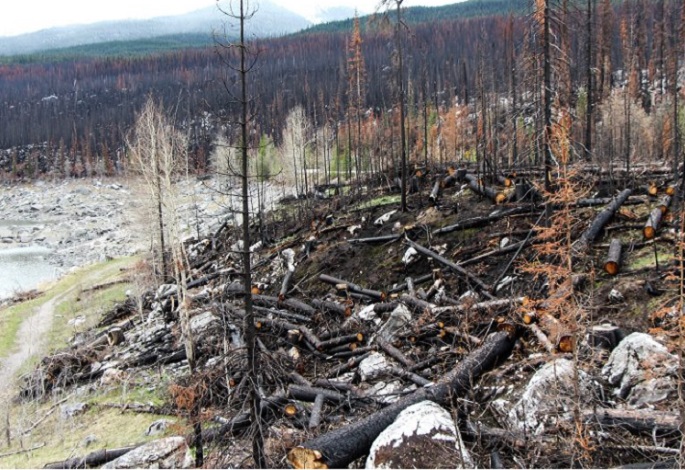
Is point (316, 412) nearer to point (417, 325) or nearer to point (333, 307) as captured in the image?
point (417, 325)

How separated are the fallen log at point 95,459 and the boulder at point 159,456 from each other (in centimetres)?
54

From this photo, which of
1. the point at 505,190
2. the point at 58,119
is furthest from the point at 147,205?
the point at 58,119

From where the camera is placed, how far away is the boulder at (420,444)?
25.6ft

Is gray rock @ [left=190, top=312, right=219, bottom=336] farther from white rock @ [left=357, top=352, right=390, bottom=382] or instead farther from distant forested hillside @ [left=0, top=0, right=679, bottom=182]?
distant forested hillside @ [left=0, top=0, right=679, bottom=182]

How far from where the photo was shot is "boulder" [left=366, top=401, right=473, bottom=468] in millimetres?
7816

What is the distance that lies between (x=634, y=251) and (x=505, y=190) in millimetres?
8209

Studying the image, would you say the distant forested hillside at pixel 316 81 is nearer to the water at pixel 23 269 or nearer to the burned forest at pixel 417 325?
the water at pixel 23 269

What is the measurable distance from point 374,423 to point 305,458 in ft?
5.06

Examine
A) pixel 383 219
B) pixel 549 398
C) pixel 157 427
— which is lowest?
pixel 157 427

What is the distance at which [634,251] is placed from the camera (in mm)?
13781

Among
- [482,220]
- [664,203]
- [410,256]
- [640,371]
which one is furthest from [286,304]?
[664,203]

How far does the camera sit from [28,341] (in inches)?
1117

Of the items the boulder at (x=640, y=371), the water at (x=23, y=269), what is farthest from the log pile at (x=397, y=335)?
the water at (x=23, y=269)

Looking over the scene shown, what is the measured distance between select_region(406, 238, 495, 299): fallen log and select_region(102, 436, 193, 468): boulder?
29.2ft
